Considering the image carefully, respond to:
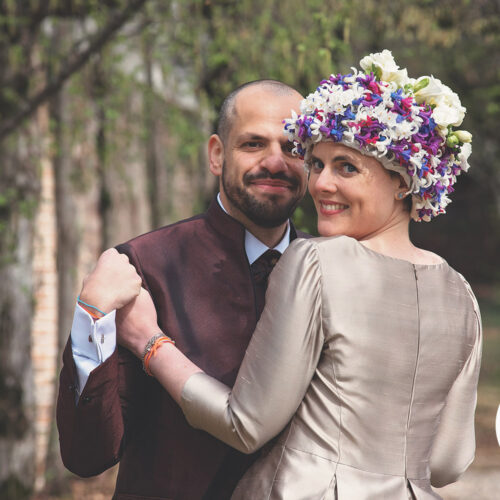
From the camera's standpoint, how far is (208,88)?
685cm

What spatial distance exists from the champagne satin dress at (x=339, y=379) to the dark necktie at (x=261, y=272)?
18.3 inches

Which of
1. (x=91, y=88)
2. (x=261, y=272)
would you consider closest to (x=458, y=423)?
(x=261, y=272)

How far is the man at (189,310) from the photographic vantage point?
250 cm

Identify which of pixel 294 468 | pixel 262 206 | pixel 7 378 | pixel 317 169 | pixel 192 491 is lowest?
pixel 7 378

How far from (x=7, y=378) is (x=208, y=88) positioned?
2.89 meters

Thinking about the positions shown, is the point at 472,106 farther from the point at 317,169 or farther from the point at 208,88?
the point at 317,169

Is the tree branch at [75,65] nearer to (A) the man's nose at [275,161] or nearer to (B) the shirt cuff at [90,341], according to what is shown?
(A) the man's nose at [275,161]

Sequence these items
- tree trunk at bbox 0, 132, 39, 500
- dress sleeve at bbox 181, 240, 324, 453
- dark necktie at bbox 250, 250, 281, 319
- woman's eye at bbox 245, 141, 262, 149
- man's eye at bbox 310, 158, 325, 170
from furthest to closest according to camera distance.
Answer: tree trunk at bbox 0, 132, 39, 500, woman's eye at bbox 245, 141, 262, 149, dark necktie at bbox 250, 250, 281, 319, man's eye at bbox 310, 158, 325, 170, dress sleeve at bbox 181, 240, 324, 453

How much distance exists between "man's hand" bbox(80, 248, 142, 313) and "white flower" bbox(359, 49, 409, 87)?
0.92 metres

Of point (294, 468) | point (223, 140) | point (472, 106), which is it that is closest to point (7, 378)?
point (223, 140)

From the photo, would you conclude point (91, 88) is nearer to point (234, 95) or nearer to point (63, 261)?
point (63, 261)

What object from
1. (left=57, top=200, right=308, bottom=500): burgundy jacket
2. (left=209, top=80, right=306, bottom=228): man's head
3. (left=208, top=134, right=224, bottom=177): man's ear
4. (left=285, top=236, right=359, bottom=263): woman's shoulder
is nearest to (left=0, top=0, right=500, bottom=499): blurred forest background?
(left=208, top=134, right=224, bottom=177): man's ear

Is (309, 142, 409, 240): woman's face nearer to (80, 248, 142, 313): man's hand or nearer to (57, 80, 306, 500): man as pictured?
(57, 80, 306, 500): man

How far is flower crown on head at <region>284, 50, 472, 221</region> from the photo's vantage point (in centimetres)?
226
